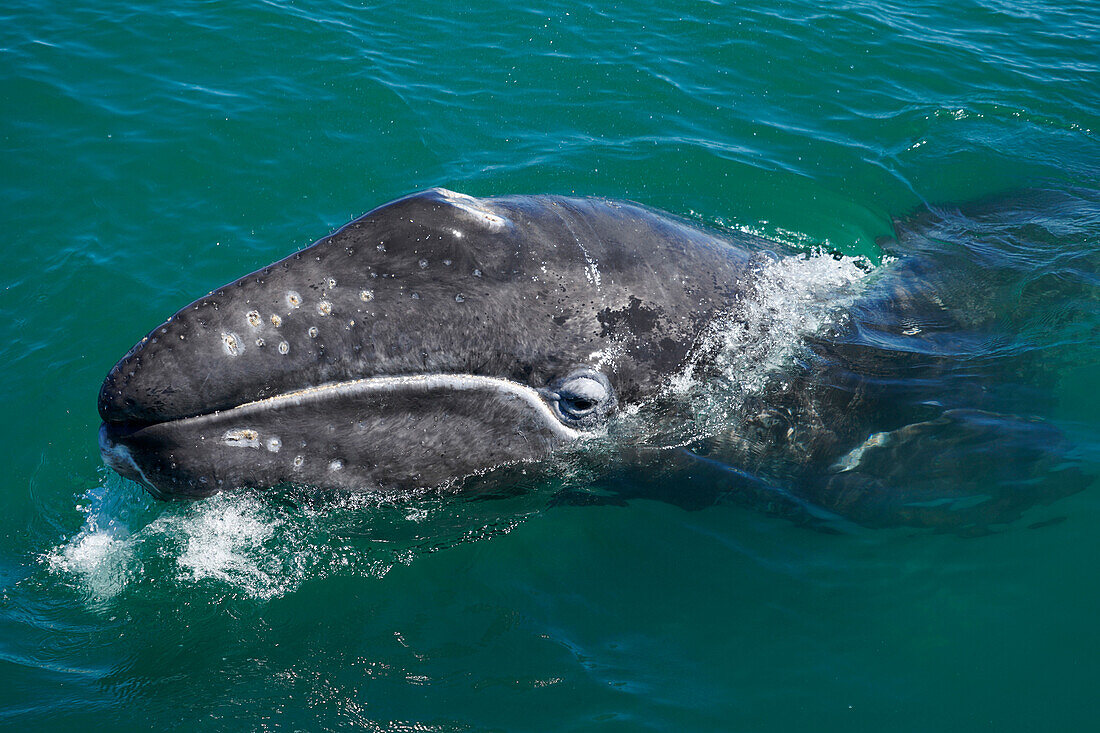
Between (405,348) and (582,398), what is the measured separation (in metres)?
1.49

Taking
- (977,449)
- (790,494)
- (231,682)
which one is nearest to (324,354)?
(231,682)

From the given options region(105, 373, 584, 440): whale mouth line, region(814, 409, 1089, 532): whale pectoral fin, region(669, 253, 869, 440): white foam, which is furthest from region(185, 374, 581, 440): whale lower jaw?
region(814, 409, 1089, 532): whale pectoral fin

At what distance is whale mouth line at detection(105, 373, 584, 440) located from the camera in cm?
590

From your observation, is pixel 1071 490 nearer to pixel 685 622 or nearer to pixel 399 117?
pixel 685 622

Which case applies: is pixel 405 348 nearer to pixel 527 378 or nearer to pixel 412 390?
pixel 412 390

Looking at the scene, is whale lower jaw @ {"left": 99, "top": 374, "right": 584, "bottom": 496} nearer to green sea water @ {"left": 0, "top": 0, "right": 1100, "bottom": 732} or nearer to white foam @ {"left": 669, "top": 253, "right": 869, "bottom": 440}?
green sea water @ {"left": 0, "top": 0, "right": 1100, "bottom": 732}

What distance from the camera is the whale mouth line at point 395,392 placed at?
19.4 feet

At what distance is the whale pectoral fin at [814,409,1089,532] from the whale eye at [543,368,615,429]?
2.45 meters

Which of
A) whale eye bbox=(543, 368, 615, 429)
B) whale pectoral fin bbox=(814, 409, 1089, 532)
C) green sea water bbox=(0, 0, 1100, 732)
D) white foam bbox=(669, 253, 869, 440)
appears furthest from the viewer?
whale pectoral fin bbox=(814, 409, 1089, 532)

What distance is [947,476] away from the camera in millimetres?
8133

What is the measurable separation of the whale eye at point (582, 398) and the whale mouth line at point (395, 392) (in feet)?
0.25

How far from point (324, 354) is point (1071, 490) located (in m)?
7.21

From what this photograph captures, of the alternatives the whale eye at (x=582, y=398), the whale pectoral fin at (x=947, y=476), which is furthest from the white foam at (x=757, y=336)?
the whale pectoral fin at (x=947, y=476)

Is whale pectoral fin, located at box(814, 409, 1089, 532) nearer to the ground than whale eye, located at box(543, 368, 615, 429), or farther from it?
nearer to the ground
